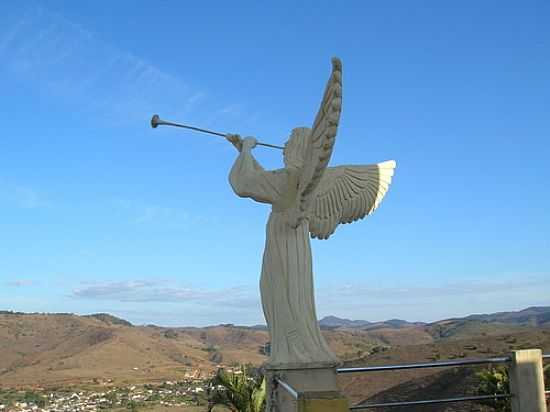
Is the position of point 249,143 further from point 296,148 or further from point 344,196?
point 344,196

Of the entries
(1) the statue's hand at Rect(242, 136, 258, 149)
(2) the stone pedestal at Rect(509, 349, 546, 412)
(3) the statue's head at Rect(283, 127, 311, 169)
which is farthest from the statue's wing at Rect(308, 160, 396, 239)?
(2) the stone pedestal at Rect(509, 349, 546, 412)

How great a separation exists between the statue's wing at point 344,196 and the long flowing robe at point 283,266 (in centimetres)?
48

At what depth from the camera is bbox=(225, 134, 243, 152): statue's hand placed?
6883 millimetres

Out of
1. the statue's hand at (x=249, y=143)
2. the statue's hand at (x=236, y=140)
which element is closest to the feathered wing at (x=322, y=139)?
the statue's hand at (x=249, y=143)

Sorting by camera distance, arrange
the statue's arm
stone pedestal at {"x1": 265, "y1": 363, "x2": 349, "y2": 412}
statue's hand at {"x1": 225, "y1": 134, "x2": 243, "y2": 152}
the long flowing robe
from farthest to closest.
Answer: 1. statue's hand at {"x1": 225, "y1": 134, "x2": 243, "y2": 152}
2. the statue's arm
3. the long flowing robe
4. stone pedestal at {"x1": 265, "y1": 363, "x2": 349, "y2": 412}

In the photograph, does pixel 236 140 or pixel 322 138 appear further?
pixel 236 140

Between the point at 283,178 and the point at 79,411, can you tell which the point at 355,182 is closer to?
the point at 283,178

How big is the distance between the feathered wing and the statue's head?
1.07 ft

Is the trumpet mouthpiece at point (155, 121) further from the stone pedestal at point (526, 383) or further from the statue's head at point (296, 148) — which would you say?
the stone pedestal at point (526, 383)

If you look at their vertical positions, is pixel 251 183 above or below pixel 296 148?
below

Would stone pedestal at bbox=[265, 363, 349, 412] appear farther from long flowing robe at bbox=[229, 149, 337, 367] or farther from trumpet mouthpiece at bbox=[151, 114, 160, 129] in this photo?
trumpet mouthpiece at bbox=[151, 114, 160, 129]

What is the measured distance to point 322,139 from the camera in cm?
565

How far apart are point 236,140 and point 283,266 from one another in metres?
1.46

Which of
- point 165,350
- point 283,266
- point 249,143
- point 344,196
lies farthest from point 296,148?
point 165,350
